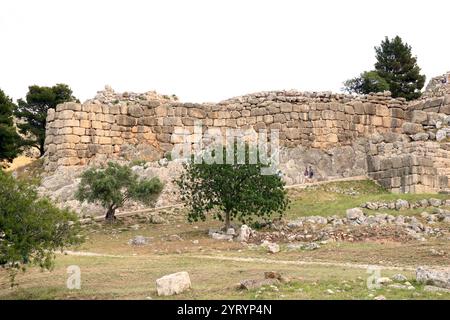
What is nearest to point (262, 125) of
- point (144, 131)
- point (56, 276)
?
point (144, 131)

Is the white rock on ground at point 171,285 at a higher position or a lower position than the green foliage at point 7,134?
lower

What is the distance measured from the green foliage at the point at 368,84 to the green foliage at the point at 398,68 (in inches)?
24.7

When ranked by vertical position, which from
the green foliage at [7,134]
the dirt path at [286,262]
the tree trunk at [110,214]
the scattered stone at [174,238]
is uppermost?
the green foliage at [7,134]

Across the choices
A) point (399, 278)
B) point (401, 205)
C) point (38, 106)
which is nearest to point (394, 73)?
point (38, 106)

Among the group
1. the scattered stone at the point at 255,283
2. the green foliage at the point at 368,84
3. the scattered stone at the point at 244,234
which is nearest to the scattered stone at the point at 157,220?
the scattered stone at the point at 244,234

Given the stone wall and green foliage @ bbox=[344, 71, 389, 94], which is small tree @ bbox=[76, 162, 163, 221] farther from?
green foliage @ bbox=[344, 71, 389, 94]

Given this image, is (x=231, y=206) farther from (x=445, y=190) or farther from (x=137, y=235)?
(x=445, y=190)

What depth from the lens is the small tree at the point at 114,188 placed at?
23.3 meters

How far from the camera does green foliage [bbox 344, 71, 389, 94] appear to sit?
42.9m

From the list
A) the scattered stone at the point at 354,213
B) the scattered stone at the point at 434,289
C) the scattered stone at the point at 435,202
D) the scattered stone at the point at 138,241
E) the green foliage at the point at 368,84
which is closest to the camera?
the scattered stone at the point at 434,289

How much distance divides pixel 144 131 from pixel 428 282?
1975cm

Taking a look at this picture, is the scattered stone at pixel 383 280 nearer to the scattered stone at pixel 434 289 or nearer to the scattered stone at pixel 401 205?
the scattered stone at pixel 434 289

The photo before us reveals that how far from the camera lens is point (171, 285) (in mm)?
12609

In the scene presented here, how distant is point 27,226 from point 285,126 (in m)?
17.4
